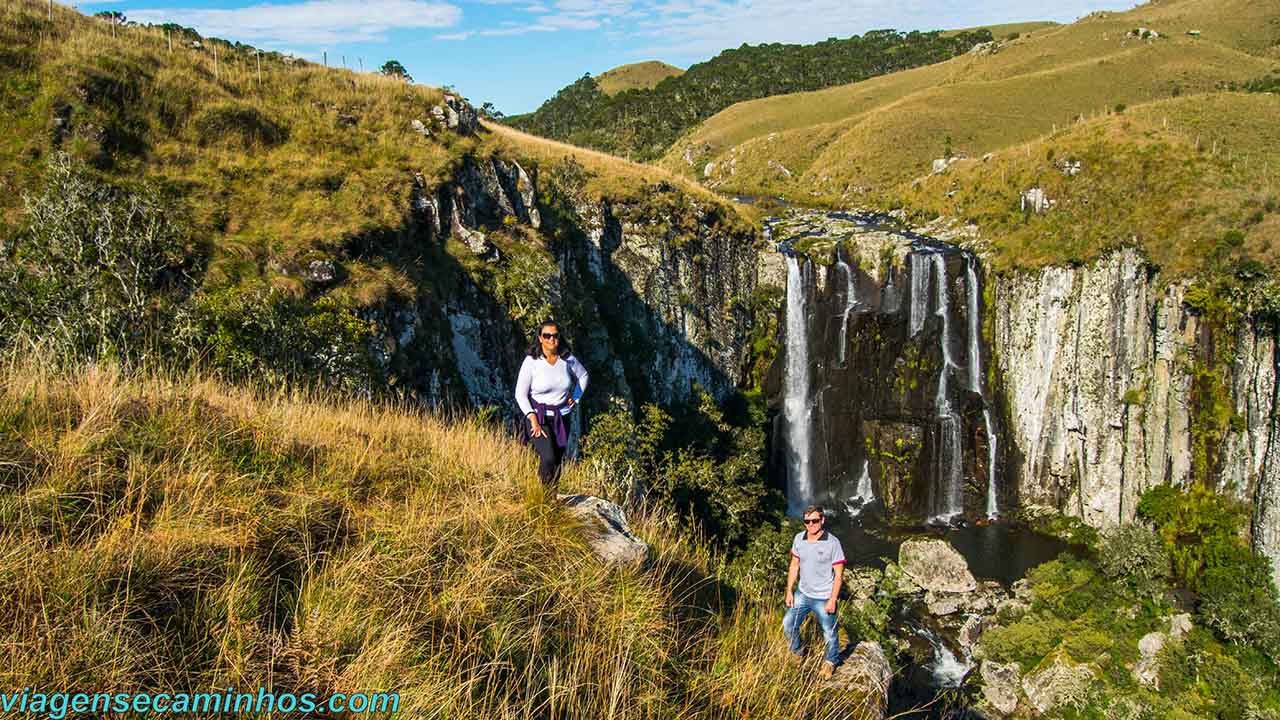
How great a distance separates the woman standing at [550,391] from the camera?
7414mm

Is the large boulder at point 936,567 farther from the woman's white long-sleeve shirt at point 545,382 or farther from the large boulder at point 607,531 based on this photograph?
the woman's white long-sleeve shirt at point 545,382

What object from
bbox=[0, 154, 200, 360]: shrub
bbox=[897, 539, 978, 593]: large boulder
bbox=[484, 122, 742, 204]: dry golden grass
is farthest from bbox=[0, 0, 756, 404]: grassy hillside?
bbox=[897, 539, 978, 593]: large boulder

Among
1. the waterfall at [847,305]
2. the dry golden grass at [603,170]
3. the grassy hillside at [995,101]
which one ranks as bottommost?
the waterfall at [847,305]

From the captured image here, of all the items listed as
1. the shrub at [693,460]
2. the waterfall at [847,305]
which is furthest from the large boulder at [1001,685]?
the waterfall at [847,305]

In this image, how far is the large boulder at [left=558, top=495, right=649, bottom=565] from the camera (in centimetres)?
582

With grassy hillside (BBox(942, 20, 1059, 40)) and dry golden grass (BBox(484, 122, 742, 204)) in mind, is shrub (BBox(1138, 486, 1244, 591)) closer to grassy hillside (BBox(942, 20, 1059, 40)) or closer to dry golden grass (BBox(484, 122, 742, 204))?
dry golden grass (BBox(484, 122, 742, 204))

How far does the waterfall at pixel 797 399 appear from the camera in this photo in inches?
1436

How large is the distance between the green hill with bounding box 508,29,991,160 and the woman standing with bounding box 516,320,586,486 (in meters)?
105

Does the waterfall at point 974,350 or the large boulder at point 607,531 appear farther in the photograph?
the waterfall at point 974,350

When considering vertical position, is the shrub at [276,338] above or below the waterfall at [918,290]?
above

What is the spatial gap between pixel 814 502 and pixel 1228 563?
17.0 m

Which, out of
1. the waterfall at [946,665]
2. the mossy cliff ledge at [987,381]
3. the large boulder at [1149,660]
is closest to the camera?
the large boulder at [1149,660]

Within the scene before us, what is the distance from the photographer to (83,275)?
36.1ft

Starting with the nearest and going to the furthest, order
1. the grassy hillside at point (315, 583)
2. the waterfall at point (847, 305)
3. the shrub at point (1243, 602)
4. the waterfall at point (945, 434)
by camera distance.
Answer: the grassy hillside at point (315, 583)
the shrub at point (1243, 602)
the waterfall at point (945, 434)
the waterfall at point (847, 305)
